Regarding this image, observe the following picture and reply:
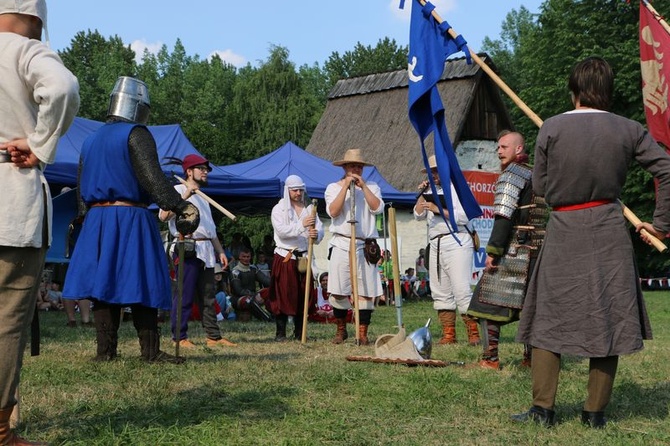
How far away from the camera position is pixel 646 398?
209 inches

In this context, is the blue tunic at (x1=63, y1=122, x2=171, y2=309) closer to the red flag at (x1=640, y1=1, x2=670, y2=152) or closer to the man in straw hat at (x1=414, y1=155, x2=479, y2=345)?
the man in straw hat at (x1=414, y1=155, x2=479, y2=345)

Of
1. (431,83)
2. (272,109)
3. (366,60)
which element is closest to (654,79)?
(431,83)

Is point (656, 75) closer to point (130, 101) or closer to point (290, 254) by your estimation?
point (290, 254)

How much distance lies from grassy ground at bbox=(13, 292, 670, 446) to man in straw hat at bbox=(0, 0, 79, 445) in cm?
63

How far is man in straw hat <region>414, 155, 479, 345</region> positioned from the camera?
856 cm

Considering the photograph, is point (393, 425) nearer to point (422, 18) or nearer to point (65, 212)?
point (422, 18)

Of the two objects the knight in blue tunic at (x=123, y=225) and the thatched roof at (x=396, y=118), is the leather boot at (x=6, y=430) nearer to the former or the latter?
the knight in blue tunic at (x=123, y=225)

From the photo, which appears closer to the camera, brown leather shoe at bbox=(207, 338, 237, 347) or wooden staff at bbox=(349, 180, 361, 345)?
brown leather shoe at bbox=(207, 338, 237, 347)

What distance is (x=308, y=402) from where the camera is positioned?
4848mm

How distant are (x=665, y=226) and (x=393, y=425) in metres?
1.69

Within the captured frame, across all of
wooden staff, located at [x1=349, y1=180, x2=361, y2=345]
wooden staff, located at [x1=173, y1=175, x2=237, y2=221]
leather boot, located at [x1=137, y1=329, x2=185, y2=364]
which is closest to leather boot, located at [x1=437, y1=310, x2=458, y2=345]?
wooden staff, located at [x1=349, y1=180, x2=361, y2=345]

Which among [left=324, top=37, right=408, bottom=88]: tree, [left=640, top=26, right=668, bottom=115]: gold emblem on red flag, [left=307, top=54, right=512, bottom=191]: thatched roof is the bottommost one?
[left=640, top=26, right=668, bottom=115]: gold emblem on red flag

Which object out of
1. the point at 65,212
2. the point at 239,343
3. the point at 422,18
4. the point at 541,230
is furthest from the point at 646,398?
the point at 65,212

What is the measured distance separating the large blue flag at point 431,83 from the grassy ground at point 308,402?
1244 mm
